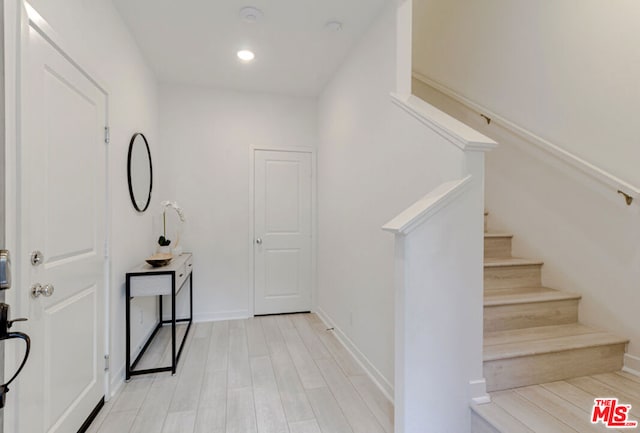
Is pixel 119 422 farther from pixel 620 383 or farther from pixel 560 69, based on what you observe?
pixel 560 69

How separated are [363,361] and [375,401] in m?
0.47

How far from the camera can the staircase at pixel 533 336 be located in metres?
1.72

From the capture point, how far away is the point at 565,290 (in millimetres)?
2287

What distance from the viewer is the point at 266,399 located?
2100 mm

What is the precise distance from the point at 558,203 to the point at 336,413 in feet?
7.08

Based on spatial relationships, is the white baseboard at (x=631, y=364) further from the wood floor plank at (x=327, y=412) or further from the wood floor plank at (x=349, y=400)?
the wood floor plank at (x=327, y=412)

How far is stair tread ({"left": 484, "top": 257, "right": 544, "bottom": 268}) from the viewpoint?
2.33 meters

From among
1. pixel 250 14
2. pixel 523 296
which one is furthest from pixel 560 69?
pixel 250 14

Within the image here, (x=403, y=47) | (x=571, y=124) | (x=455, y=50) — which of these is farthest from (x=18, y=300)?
(x=455, y=50)

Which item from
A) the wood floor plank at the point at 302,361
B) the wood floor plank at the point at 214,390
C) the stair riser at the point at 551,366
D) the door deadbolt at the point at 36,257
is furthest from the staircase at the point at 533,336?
the door deadbolt at the point at 36,257

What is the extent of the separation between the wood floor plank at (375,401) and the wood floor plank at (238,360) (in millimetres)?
808

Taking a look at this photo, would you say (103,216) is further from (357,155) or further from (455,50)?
(455,50)

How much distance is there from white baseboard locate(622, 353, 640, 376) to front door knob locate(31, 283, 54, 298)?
313cm

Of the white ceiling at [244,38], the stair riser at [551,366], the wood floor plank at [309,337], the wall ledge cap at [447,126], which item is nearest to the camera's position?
the wall ledge cap at [447,126]
